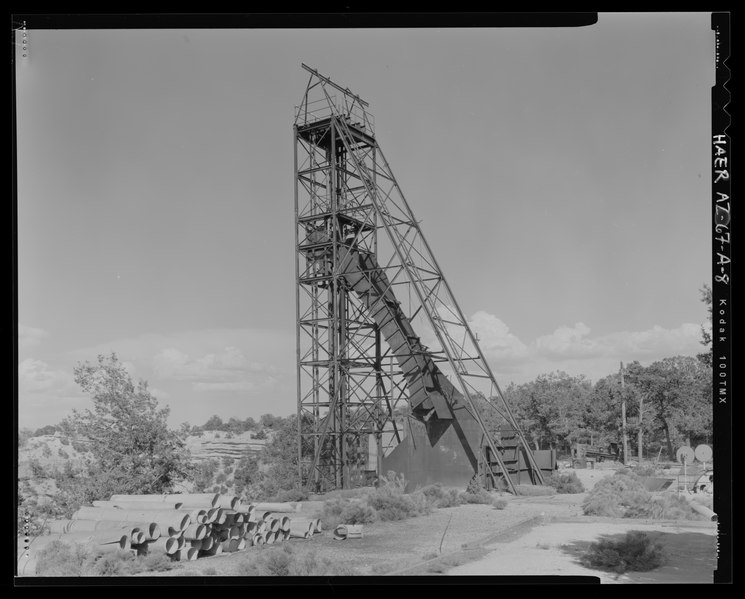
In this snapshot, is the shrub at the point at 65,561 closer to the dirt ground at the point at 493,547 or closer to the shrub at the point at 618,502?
the dirt ground at the point at 493,547

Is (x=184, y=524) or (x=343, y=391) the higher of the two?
(x=343, y=391)

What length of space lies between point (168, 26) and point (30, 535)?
11.3 meters

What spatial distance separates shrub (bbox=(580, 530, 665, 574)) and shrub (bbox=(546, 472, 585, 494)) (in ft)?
29.8

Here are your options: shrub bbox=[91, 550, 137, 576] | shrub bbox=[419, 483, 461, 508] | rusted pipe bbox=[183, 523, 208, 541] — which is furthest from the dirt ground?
shrub bbox=[419, 483, 461, 508]

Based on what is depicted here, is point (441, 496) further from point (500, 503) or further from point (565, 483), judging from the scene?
point (565, 483)

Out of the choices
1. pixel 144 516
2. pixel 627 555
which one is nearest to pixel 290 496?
pixel 144 516

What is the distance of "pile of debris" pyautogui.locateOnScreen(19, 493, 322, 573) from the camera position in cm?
1265

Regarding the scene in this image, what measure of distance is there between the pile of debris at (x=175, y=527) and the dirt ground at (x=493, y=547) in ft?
1.01

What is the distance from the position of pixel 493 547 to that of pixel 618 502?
18.5 ft

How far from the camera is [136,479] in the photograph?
18141 millimetres

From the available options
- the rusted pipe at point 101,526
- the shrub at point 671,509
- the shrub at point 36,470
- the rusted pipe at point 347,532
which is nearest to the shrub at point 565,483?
the shrub at point 671,509

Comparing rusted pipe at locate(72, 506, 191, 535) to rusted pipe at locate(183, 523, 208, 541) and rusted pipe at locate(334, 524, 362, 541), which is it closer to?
rusted pipe at locate(183, 523, 208, 541)

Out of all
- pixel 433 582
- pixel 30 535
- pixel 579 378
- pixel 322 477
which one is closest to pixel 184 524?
pixel 30 535

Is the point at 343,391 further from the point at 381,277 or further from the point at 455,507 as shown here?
the point at 455,507
